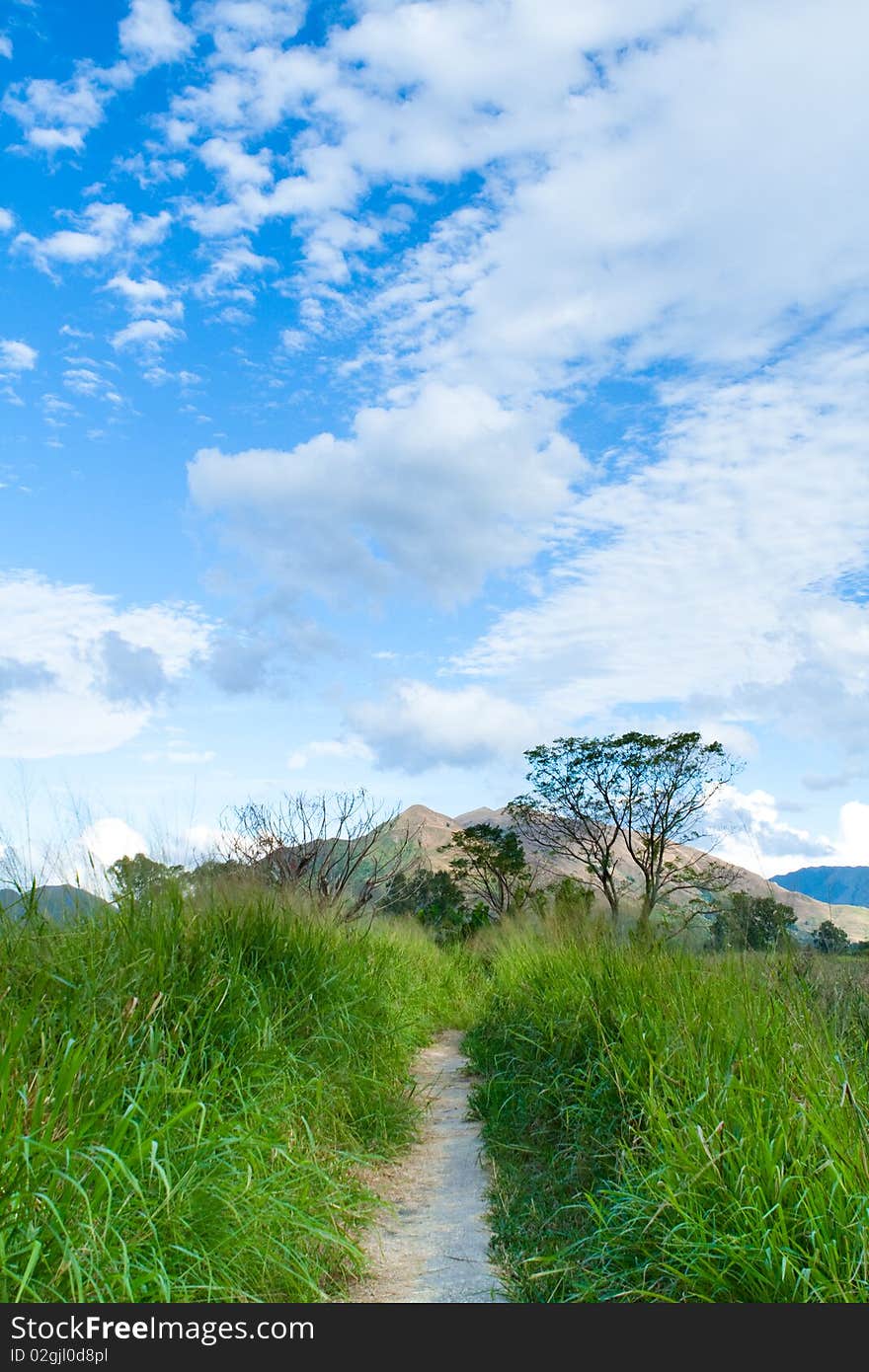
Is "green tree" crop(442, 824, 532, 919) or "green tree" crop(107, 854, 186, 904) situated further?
"green tree" crop(442, 824, 532, 919)

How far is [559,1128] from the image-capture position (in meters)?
4.58

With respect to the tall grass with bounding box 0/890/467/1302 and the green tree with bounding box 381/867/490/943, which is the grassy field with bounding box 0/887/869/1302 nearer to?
the tall grass with bounding box 0/890/467/1302

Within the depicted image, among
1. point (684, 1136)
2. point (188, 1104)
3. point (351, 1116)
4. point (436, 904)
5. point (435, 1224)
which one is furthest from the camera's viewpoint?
point (436, 904)

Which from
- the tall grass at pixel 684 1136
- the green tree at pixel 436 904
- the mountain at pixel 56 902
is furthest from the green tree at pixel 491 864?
the mountain at pixel 56 902

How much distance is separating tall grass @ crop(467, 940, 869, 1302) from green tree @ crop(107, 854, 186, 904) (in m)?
2.25

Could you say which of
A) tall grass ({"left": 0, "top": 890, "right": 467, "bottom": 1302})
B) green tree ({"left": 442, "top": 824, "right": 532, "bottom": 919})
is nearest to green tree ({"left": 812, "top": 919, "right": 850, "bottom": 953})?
tall grass ({"left": 0, "top": 890, "right": 467, "bottom": 1302})

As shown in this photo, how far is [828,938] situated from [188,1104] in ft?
15.0

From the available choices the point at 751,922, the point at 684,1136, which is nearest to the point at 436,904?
the point at 751,922

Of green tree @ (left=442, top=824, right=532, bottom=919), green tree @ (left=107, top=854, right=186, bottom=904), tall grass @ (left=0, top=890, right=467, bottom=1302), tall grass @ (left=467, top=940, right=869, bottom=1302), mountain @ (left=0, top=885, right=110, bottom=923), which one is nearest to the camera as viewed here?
tall grass @ (left=0, top=890, right=467, bottom=1302)

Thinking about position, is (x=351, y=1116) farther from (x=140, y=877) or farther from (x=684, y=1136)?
(x=684, y=1136)

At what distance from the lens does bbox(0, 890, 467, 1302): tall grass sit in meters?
A: 2.47

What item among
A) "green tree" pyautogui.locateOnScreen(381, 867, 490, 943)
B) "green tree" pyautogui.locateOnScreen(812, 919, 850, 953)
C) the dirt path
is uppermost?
"green tree" pyautogui.locateOnScreen(812, 919, 850, 953)

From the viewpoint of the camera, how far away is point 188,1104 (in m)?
2.92

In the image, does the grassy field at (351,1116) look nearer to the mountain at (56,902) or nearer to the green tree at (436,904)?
the mountain at (56,902)
